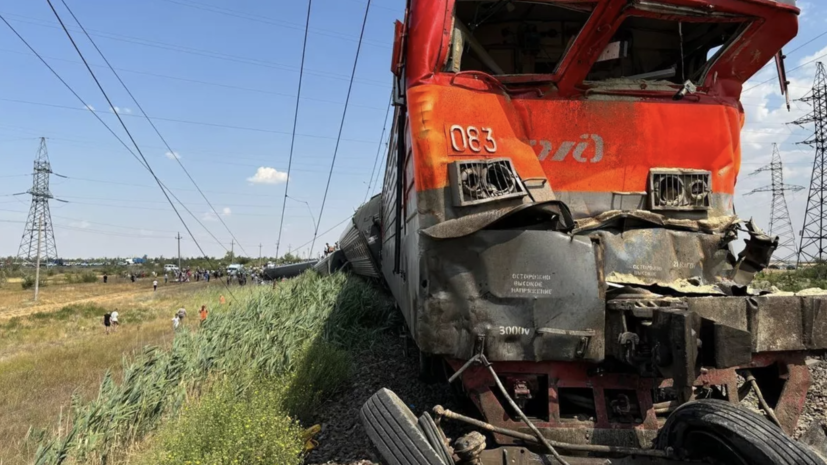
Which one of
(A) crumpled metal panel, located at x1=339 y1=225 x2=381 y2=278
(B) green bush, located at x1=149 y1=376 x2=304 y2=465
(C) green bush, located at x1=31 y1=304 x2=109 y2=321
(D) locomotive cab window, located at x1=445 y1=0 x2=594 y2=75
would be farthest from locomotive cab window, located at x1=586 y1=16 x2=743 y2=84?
(C) green bush, located at x1=31 y1=304 x2=109 y2=321

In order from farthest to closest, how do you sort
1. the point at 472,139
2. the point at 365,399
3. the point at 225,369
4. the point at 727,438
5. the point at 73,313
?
the point at 73,313, the point at 225,369, the point at 365,399, the point at 472,139, the point at 727,438

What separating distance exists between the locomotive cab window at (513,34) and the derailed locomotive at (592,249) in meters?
0.03

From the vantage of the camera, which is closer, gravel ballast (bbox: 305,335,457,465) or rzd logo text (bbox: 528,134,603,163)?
rzd logo text (bbox: 528,134,603,163)

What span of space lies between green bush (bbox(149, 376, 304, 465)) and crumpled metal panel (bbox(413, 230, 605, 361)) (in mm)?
1705

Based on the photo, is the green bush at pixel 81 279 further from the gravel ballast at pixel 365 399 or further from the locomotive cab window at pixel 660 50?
the locomotive cab window at pixel 660 50

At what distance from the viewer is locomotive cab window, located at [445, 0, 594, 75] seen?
411 cm

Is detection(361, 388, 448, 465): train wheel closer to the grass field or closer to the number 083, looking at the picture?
the number 083

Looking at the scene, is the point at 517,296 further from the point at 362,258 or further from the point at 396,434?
the point at 362,258

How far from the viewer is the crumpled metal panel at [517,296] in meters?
3.22

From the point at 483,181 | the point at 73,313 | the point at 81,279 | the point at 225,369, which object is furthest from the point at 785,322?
the point at 81,279

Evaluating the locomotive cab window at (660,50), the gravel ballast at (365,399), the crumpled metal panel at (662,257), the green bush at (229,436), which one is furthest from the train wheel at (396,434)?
the locomotive cab window at (660,50)

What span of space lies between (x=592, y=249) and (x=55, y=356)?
20546 mm

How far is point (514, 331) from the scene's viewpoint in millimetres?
3230

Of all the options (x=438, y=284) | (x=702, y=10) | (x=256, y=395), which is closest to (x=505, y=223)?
(x=438, y=284)
